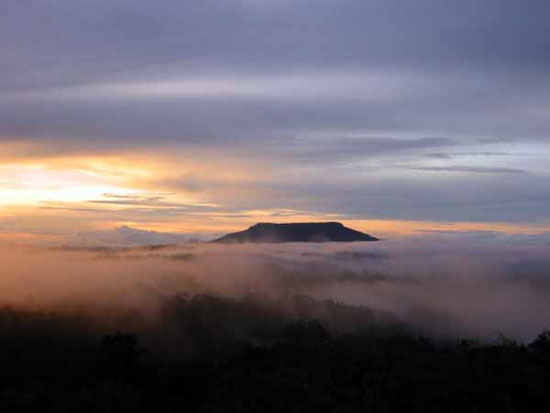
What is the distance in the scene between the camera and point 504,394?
60.8 metres

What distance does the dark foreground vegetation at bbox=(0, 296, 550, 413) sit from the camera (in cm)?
5972

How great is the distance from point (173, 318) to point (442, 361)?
196 feet

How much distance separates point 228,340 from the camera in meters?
114

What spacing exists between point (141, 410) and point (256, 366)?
2115 cm

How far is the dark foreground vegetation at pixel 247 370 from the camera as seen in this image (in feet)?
196

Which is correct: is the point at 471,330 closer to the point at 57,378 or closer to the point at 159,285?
the point at 159,285

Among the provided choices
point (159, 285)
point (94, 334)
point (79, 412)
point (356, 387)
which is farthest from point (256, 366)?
point (159, 285)

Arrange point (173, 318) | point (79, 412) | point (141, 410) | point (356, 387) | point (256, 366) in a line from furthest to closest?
point (173, 318)
point (256, 366)
point (356, 387)
point (141, 410)
point (79, 412)

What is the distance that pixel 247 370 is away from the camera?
255ft

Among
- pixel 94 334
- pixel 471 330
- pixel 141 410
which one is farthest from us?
pixel 471 330

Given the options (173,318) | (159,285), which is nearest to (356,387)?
(173,318)

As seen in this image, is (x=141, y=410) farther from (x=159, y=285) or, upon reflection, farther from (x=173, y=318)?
(x=159, y=285)

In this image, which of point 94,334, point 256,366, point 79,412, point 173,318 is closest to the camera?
point 79,412

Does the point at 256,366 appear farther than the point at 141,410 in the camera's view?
Yes
